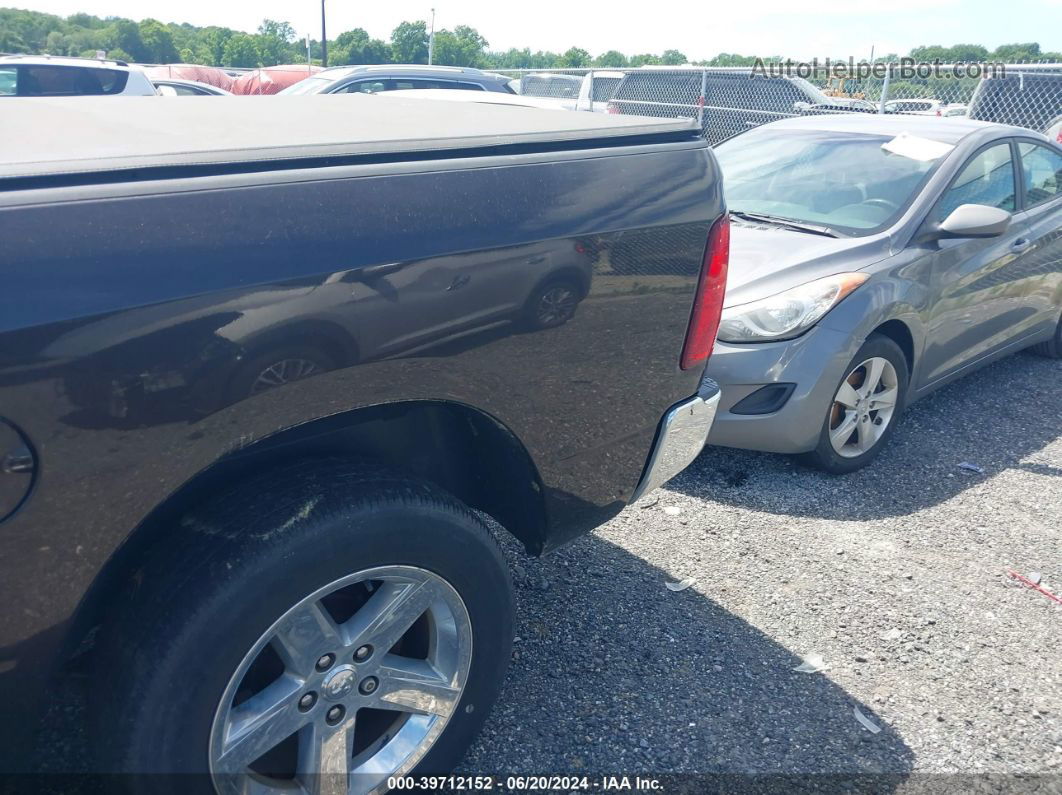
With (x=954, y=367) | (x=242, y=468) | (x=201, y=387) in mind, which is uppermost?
(x=201, y=387)

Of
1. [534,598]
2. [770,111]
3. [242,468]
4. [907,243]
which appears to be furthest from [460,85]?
[242,468]

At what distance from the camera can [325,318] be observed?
168cm

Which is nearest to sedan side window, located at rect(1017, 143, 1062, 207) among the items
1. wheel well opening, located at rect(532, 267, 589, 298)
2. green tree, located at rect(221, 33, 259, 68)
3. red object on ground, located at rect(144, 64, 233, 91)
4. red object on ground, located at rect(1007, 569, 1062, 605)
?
red object on ground, located at rect(1007, 569, 1062, 605)

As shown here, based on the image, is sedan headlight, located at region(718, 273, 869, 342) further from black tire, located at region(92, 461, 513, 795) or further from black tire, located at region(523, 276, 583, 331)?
black tire, located at region(92, 461, 513, 795)

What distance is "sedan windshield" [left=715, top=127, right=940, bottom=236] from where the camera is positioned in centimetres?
446

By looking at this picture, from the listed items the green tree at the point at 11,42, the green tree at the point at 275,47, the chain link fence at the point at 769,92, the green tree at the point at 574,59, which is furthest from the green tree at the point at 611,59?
the chain link fence at the point at 769,92

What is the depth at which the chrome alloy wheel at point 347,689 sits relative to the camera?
180cm

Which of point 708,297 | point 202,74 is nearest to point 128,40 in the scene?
point 202,74

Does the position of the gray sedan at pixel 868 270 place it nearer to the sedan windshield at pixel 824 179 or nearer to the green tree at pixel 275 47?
the sedan windshield at pixel 824 179

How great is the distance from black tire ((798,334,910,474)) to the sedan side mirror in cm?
65

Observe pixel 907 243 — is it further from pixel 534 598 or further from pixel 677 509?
pixel 534 598

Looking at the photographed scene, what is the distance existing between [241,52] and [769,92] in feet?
243

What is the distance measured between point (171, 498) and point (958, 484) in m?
3.77

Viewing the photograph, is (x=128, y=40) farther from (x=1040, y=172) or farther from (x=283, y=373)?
(x=283, y=373)
